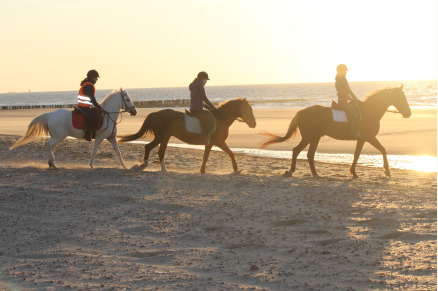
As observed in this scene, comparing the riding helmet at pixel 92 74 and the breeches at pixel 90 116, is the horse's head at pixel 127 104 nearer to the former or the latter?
the breeches at pixel 90 116

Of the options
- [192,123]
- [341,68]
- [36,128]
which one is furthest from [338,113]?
[36,128]

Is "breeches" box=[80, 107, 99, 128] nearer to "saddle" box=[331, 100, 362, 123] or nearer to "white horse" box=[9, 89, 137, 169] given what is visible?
"white horse" box=[9, 89, 137, 169]

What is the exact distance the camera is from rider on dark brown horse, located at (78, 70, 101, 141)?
13.7 m

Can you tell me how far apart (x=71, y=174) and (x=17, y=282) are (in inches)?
269

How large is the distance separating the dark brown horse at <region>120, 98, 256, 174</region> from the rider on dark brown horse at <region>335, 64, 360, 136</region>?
224 cm

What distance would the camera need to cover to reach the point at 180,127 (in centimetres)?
1391

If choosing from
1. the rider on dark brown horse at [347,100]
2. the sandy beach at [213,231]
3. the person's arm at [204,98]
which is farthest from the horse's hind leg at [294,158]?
the person's arm at [204,98]

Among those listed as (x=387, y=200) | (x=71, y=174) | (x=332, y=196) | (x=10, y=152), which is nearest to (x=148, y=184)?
(x=71, y=174)

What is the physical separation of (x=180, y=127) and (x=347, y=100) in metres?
4.16

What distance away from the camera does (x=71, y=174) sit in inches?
503

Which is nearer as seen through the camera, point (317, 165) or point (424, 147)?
point (317, 165)

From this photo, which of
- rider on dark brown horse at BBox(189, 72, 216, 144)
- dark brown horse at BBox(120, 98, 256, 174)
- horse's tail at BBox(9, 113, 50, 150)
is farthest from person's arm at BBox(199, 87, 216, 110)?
horse's tail at BBox(9, 113, 50, 150)

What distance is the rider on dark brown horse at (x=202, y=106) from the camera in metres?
13.6

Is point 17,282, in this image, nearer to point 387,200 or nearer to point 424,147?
point 387,200
